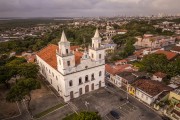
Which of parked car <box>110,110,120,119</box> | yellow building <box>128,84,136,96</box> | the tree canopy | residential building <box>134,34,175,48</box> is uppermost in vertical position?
residential building <box>134,34,175,48</box>

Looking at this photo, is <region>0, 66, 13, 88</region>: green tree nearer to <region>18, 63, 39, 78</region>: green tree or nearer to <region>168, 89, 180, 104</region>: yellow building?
<region>18, 63, 39, 78</region>: green tree

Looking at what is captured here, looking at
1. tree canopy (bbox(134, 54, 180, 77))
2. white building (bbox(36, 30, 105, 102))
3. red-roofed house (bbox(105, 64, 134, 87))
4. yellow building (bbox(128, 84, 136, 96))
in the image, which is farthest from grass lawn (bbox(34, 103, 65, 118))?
tree canopy (bbox(134, 54, 180, 77))

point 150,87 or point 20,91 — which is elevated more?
point 20,91

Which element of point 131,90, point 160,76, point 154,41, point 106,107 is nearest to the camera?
point 106,107

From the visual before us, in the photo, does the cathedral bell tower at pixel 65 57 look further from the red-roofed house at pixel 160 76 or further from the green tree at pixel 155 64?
the green tree at pixel 155 64

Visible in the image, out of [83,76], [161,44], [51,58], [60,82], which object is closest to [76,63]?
[83,76]

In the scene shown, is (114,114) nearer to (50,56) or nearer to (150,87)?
(150,87)

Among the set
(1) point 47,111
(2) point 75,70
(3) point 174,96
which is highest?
(2) point 75,70

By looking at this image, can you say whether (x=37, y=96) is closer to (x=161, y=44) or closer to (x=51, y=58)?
(x=51, y=58)

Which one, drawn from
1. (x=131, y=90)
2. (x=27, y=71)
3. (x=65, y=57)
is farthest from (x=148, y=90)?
(x=27, y=71)
